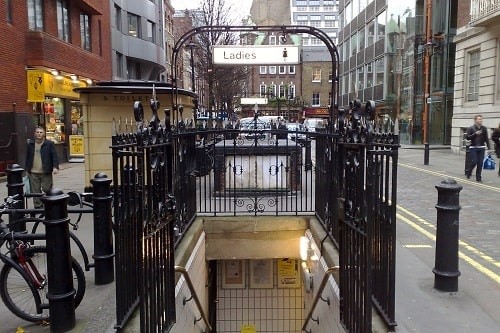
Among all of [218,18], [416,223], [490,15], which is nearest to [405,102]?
[490,15]

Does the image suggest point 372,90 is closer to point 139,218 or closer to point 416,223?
point 416,223

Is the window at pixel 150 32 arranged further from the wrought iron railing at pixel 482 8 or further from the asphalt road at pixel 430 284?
the asphalt road at pixel 430 284

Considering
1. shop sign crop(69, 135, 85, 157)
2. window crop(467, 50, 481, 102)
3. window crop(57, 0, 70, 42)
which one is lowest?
shop sign crop(69, 135, 85, 157)

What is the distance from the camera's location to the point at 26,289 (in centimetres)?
434

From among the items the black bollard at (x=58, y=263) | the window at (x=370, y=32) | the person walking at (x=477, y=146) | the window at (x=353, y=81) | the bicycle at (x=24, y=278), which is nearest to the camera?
the black bollard at (x=58, y=263)

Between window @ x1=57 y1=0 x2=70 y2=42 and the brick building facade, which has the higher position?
window @ x1=57 y1=0 x2=70 y2=42

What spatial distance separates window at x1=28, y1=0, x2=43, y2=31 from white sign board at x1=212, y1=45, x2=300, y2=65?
12782 mm

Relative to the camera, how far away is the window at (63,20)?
1942 cm

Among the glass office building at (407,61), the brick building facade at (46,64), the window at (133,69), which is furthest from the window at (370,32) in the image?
the brick building facade at (46,64)

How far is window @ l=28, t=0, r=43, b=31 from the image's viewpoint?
55.9ft

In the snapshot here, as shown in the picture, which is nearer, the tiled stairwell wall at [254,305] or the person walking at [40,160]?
the person walking at [40,160]

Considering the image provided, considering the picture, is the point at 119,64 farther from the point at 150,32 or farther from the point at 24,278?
the point at 24,278

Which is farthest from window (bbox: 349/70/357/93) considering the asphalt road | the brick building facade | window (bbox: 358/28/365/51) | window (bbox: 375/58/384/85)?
the asphalt road

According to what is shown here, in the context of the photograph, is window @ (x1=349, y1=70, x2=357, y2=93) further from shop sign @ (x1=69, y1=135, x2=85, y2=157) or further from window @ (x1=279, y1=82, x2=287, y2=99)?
shop sign @ (x1=69, y1=135, x2=85, y2=157)
